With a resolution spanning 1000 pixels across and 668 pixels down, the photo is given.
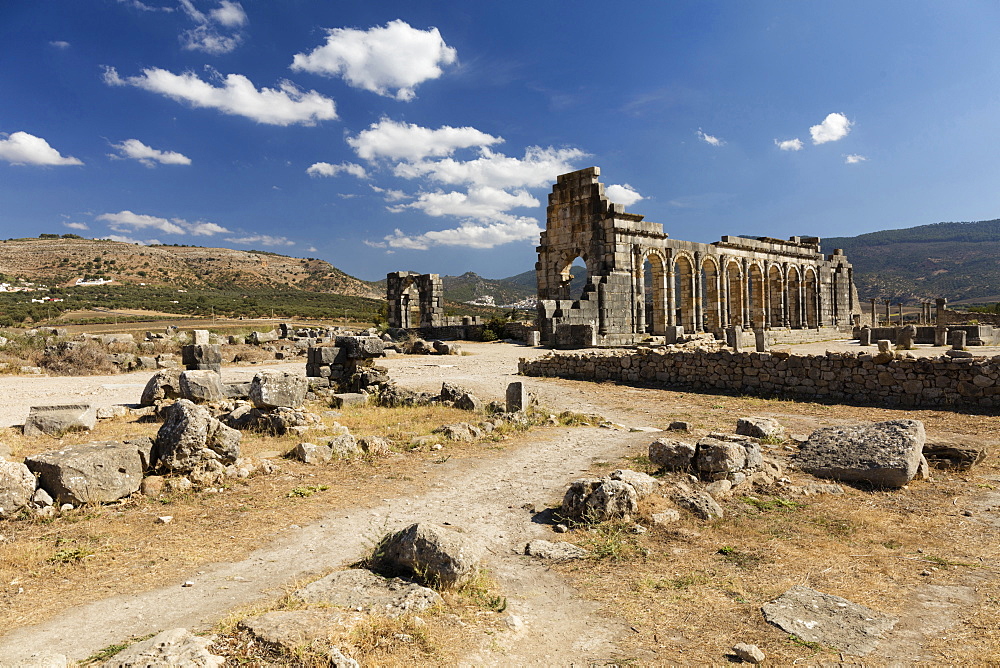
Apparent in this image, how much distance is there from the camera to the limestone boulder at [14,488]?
5.41 meters

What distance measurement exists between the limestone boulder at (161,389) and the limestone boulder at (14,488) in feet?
18.7

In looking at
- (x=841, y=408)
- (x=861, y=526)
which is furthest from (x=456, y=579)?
(x=841, y=408)

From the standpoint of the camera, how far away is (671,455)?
22.7 ft

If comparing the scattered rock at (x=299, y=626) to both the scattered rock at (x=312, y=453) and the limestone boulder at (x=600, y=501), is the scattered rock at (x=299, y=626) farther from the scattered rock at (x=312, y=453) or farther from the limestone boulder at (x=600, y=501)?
the scattered rock at (x=312, y=453)

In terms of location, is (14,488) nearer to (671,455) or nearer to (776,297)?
(671,455)

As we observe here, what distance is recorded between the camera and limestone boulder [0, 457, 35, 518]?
5.41 metres

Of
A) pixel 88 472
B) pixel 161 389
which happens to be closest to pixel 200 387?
pixel 161 389

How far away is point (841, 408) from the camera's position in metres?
11.4

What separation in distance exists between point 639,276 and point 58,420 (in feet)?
74.0

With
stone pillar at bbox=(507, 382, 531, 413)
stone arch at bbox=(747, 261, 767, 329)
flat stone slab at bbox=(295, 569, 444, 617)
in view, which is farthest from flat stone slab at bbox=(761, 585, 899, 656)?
stone arch at bbox=(747, 261, 767, 329)

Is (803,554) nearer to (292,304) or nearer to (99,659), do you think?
(99,659)

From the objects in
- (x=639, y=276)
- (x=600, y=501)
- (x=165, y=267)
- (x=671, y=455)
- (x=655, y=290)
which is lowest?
(x=600, y=501)

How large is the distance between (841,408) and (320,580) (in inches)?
433

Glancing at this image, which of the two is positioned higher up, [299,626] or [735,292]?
[735,292]
